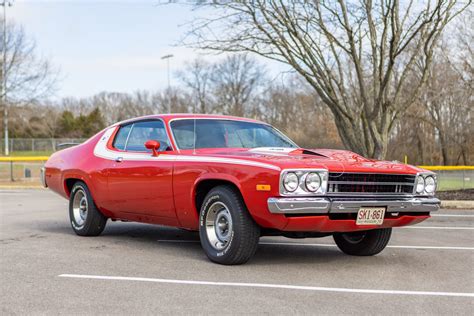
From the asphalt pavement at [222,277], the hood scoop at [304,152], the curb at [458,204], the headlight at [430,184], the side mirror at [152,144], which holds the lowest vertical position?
the curb at [458,204]

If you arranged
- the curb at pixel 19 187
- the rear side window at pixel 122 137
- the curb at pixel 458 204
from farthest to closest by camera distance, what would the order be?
the curb at pixel 19 187 → the curb at pixel 458 204 → the rear side window at pixel 122 137

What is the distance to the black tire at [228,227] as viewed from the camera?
6.02 metres

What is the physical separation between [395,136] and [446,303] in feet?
126

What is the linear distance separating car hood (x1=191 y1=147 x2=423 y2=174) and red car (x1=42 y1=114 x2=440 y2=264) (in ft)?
0.04

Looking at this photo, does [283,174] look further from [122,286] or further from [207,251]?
[122,286]

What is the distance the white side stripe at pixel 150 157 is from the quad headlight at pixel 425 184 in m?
1.64

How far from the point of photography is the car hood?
593 centimetres

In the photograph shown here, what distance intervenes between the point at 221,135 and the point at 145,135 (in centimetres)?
104

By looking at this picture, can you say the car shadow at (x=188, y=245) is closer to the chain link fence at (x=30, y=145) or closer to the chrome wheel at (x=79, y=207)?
the chrome wheel at (x=79, y=207)

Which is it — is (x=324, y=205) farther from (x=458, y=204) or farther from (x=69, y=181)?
(x=458, y=204)

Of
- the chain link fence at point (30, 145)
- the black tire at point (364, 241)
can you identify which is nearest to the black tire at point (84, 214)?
the black tire at point (364, 241)

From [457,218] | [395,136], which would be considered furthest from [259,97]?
[457,218]

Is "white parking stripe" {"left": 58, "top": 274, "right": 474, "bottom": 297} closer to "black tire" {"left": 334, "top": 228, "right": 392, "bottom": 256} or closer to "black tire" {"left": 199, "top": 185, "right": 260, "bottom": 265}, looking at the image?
"black tire" {"left": 199, "top": 185, "right": 260, "bottom": 265}

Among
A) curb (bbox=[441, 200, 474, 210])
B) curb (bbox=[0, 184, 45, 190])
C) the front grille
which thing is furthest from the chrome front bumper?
curb (bbox=[0, 184, 45, 190])
